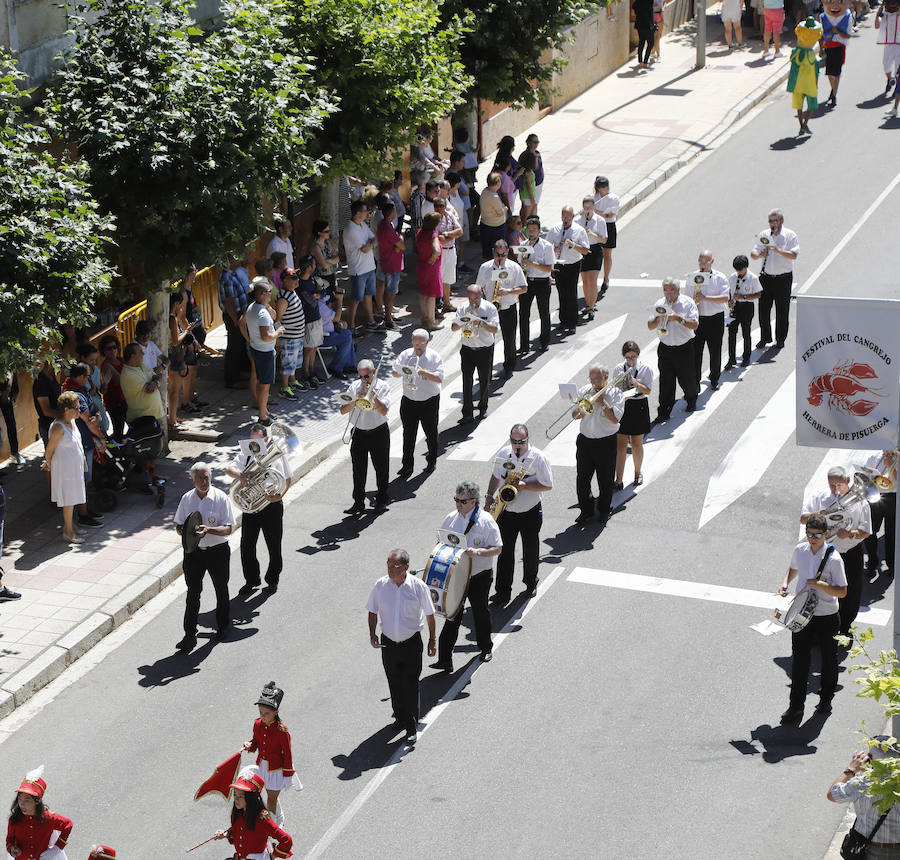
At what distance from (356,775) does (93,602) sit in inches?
155

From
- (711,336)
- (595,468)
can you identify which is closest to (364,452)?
(595,468)

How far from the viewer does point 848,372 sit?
1012 cm

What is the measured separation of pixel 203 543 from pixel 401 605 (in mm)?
2538

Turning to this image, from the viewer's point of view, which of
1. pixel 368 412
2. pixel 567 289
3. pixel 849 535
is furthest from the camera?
pixel 567 289

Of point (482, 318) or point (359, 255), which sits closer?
point (482, 318)

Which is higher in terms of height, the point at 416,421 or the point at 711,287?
the point at 711,287

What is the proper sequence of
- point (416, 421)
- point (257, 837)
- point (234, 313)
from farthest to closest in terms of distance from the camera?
point (234, 313) < point (416, 421) < point (257, 837)

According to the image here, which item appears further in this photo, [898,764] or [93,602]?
[93,602]

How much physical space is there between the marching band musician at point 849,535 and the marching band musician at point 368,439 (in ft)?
15.8

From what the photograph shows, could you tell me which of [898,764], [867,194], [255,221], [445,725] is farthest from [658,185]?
[898,764]

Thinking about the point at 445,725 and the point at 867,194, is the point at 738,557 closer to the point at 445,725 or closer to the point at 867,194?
the point at 445,725

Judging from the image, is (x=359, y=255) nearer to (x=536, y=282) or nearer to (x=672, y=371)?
(x=536, y=282)

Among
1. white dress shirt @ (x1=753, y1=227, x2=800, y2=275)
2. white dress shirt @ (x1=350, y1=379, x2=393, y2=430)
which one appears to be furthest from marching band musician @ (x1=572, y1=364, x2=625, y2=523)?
white dress shirt @ (x1=753, y1=227, x2=800, y2=275)

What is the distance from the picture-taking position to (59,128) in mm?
15742
